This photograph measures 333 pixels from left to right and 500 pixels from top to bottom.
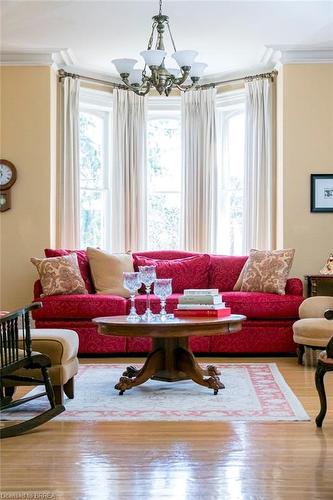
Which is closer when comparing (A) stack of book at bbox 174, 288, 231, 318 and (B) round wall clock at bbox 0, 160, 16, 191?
(A) stack of book at bbox 174, 288, 231, 318

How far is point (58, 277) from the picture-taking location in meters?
6.81

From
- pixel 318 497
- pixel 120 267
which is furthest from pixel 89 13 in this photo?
pixel 318 497

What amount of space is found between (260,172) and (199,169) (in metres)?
0.72

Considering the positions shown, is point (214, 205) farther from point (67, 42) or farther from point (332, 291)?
point (67, 42)

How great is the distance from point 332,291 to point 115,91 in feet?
10.8

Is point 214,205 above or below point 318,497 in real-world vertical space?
above

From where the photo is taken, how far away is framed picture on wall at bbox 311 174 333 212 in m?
7.45

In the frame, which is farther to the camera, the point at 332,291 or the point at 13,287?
the point at 13,287

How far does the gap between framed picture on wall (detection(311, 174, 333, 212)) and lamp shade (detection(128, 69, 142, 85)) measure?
7.97ft

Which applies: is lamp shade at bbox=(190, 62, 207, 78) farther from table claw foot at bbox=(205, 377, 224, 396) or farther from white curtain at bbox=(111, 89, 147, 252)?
white curtain at bbox=(111, 89, 147, 252)

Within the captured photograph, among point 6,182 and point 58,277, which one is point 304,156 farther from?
point 6,182

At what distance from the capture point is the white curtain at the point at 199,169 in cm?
819

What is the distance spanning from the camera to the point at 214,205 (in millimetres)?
8203

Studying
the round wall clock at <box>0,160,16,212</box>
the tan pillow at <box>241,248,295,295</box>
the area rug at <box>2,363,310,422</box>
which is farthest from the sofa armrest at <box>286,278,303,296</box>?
the round wall clock at <box>0,160,16,212</box>
